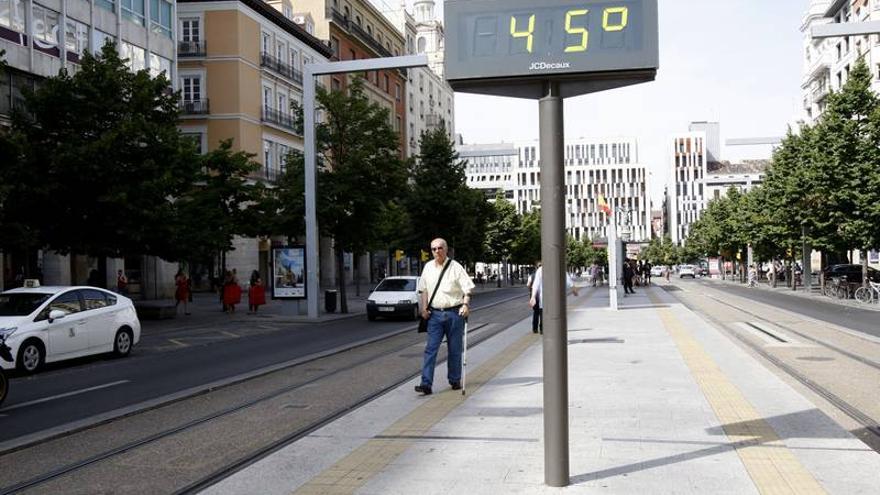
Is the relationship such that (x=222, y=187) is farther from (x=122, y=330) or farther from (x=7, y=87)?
(x=122, y=330)

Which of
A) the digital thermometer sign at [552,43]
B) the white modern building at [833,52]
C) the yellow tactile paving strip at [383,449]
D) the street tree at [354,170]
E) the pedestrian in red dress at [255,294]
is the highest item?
the white modern building at [833,52]

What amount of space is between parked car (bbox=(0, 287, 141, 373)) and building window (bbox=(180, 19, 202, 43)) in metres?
35.1

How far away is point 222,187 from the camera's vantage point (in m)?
33.6

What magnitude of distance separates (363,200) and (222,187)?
837cm

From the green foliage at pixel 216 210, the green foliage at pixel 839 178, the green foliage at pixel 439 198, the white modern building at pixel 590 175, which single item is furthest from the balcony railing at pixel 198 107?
the white modern building at pixel 590 175

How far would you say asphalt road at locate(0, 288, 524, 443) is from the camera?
9.54m

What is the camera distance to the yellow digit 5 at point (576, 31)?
520 cm

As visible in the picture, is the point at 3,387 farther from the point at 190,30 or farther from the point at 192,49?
the point at 190,30

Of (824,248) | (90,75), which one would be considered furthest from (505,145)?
(90,75)

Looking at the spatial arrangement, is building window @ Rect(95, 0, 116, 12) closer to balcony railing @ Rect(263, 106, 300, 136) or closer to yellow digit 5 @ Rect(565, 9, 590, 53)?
balcony railing @ Rect(263, 106, 300, 136)

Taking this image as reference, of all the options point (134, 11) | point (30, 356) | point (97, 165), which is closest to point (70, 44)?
point (134, 11)

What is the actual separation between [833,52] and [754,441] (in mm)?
72401

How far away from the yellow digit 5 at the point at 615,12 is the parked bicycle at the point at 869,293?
2914 cm

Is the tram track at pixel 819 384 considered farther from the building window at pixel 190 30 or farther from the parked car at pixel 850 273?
the building window at pixel 190 30
